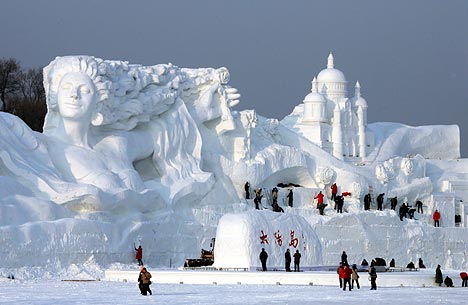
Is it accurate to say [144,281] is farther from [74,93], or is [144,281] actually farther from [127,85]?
[127,85]

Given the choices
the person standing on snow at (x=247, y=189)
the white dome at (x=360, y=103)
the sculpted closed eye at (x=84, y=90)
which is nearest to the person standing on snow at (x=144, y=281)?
the sculpted closed eye at (x=84, y=90)

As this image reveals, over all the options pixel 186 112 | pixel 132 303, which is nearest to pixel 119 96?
pixel 186 112

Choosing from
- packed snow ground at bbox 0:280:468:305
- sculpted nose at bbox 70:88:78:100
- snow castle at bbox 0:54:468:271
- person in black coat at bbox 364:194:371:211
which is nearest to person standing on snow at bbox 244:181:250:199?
snow castle at bbox 0:54:468:271

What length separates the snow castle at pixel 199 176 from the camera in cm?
5219

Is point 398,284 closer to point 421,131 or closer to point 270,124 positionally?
point 270,124

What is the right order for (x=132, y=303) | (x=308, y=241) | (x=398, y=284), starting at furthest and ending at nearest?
(x=308, y=241) → (x=398, y=284) → (x=132, y=303)

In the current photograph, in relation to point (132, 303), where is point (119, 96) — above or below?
above

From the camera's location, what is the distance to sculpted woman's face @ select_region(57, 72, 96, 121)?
55.9 meters

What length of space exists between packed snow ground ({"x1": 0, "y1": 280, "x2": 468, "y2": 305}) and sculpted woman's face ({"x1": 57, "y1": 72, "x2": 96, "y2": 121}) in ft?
33.9

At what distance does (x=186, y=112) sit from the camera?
6200cm

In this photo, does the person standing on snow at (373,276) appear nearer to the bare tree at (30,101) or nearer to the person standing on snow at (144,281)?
the person standing on snow at (144,281)

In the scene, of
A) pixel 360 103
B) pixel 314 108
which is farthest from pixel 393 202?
pixel 360 103

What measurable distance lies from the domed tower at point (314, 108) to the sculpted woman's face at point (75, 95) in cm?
1672

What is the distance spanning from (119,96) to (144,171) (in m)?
4.43
